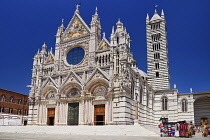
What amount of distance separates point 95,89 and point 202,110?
24.5m

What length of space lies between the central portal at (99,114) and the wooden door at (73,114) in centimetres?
292

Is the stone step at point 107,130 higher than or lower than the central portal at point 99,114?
lower

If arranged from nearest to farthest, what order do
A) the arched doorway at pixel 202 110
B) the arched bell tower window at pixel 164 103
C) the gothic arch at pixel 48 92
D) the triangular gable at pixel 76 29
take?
the gothic arch at pixel 48 92, the triangular gable at pixel 76 29, the arched doorway at pixel 202 110, the arched bell tower window at pixel 164 103

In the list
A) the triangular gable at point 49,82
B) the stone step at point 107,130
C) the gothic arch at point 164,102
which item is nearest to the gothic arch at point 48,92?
the triangular gable at point 49,82

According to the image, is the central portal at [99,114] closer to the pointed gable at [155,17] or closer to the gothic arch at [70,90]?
the gothic arch at [70,90]

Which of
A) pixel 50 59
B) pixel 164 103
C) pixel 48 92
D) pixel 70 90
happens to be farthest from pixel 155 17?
pixel 48 92

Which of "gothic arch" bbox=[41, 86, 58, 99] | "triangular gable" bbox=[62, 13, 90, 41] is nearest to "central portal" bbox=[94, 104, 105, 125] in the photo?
"gothic arch" bbox=[41, 86, 58, 99]

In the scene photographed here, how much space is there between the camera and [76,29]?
120ft

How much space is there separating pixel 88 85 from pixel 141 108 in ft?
32.1

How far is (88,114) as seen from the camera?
30156 mm

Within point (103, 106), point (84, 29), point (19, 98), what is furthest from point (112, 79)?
point (19, 98)

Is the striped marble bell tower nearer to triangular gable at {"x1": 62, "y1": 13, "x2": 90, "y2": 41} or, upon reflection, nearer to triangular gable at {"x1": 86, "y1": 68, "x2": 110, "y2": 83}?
triangular gable at {"x1": 62, "y1": 13, "x2": 90, "y2": 41}

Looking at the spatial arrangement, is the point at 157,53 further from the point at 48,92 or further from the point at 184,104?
the point at 48,92

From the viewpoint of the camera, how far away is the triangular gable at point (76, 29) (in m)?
35.5
